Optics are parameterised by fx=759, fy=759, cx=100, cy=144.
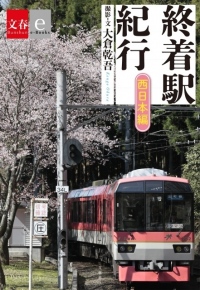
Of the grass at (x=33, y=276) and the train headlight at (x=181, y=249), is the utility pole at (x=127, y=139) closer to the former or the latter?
the grass at (x=33, y=276)

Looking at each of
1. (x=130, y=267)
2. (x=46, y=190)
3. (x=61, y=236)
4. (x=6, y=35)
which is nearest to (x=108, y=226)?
(x=130, y=267)

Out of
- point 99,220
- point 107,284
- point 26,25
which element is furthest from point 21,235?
point 107,284

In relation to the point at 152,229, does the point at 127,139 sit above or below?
above

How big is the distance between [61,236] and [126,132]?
20133 mm

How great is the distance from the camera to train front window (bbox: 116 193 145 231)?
1934cm

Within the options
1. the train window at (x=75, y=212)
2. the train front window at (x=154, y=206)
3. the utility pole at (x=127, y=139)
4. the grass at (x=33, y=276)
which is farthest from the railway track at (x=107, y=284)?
the utility pole at (x=127, y=139)

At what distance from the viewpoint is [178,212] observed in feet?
63.7

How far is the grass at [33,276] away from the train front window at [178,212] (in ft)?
11.8

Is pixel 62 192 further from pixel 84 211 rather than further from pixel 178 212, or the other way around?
pixel 84 211

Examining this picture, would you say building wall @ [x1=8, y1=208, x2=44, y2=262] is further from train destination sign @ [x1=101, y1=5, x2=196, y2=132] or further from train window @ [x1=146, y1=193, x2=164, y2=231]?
train destination sign @ [x1=101, y1=5, x2=196, y2=132]

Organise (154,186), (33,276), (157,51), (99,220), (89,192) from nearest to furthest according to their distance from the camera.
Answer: (157,51) → (154,186) → (33,276) → (99,220) → (89,192)

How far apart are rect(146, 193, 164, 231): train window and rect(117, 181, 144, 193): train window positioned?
281 mm

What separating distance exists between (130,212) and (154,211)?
617 mm

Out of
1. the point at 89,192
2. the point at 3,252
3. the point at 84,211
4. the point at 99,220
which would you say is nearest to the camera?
the point at 99,220
